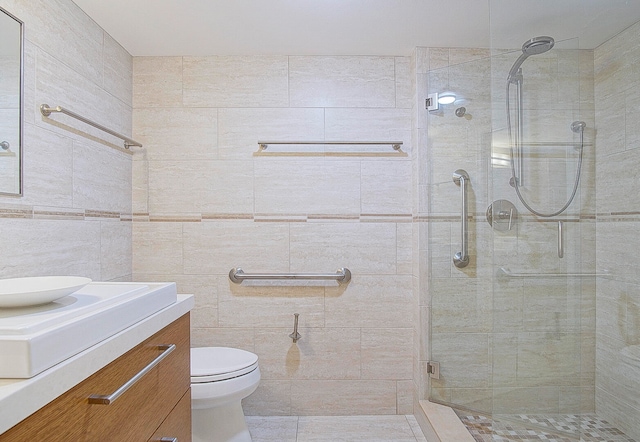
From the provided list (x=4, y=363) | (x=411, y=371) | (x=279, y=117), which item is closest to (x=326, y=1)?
(x=279, y=117)

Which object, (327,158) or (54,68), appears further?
(327,158)

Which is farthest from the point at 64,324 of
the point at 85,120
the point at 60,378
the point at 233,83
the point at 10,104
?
the point at 233,83

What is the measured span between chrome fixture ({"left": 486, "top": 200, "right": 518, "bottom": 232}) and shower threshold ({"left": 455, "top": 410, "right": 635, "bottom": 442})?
760 mm

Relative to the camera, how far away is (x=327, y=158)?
2590 mm

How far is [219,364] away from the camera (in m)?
2.05

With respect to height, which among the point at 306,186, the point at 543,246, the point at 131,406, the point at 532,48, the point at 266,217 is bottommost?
the point at 131,406

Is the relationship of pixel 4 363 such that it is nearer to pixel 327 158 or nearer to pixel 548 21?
pixel 548 21

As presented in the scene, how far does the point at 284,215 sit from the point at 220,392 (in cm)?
106

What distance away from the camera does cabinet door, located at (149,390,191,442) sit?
1234mm

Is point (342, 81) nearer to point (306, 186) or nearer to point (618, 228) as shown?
point (306, 186)

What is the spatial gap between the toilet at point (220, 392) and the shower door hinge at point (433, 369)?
976mm

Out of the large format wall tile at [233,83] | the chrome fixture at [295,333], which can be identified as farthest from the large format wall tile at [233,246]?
the large format wall tile at [233,83]

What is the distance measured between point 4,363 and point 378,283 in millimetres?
2092

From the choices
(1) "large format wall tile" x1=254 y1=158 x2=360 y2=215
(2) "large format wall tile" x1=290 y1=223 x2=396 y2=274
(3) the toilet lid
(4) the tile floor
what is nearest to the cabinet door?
(3) the toilet lid
